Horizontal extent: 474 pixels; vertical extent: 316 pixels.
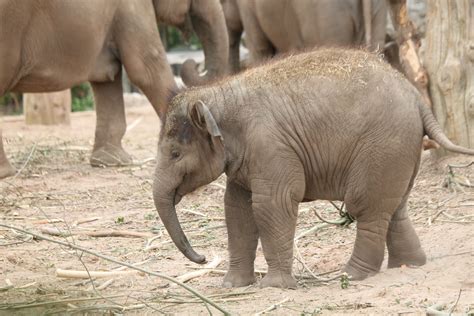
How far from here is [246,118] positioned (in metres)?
5.81

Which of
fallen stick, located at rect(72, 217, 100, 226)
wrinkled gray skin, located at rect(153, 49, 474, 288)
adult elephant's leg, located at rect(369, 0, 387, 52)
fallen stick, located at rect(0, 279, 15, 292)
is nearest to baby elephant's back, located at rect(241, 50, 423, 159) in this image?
wrinkled gray skin, located at rect(153, 49, 474, 288)

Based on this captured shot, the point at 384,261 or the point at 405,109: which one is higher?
the point at 405,109

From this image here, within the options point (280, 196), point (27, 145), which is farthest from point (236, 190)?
point (27, 145)

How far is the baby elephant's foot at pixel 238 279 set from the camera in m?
6.07

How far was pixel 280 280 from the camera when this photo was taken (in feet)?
19.2

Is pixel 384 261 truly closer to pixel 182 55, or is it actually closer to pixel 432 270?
pixel 432 270

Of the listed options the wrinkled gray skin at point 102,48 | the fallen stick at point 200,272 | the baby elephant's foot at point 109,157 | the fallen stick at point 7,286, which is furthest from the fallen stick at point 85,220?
the baby elephant's foot at point 109,157

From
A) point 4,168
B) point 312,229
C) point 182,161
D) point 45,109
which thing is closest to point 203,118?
point 182,161

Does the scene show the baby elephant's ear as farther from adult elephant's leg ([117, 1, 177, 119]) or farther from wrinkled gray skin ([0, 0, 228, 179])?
adult elephant's leg ([117, 1, 177, 119])

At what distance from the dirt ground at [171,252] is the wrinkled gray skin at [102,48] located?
2.17 ft

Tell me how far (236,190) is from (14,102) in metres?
13.9

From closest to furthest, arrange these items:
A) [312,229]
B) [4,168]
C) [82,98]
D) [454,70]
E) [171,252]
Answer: [171,252] < [312,229] < [454,70] < [4,168] < [82,98]

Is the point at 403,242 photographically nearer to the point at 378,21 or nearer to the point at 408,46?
the point at 408,46

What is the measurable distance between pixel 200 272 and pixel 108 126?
183 inches
